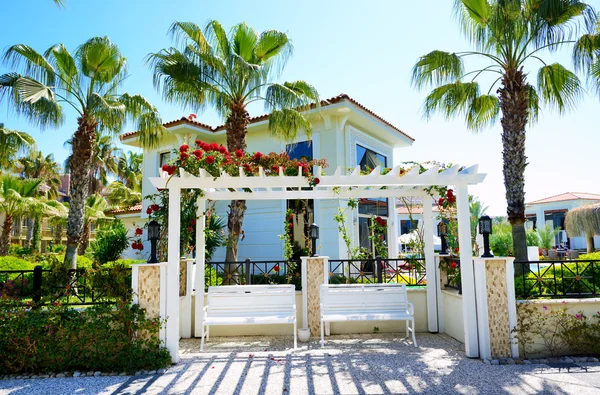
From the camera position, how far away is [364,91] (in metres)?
11.7

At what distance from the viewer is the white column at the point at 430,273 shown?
21.6 feet

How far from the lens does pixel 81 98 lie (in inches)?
381

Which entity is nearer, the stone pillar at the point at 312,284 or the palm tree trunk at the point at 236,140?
the stone pillar at the point at 312,284

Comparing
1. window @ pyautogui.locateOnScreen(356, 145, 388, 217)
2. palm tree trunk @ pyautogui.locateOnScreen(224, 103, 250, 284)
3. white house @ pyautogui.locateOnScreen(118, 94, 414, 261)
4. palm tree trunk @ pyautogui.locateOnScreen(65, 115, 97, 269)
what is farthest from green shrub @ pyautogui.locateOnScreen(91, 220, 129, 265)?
window @ pyautogui.locateOnScreen(356, 145, 388, 217)

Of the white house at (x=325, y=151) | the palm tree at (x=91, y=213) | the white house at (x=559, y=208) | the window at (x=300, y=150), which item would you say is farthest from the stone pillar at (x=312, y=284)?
the white house at (x=559, y=208)

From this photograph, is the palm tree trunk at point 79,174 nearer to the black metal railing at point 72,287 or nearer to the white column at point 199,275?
the black metal railing at point 72,287

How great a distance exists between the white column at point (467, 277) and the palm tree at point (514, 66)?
3034mm

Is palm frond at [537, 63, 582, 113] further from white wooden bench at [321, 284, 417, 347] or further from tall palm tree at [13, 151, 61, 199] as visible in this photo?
tall palm tree at [13, 151, 61, 199]

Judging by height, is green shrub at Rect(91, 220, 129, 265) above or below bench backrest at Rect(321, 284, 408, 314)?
above

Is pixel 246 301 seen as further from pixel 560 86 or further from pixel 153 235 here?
pixel 560 86

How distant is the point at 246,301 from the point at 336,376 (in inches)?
88.2

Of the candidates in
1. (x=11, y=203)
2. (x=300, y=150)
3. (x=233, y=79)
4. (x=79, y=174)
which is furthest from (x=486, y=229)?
(x=11, y=203)

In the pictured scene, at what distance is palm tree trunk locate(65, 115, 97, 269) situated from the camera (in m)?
9.53

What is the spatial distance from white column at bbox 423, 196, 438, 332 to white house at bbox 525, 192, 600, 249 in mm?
23491
